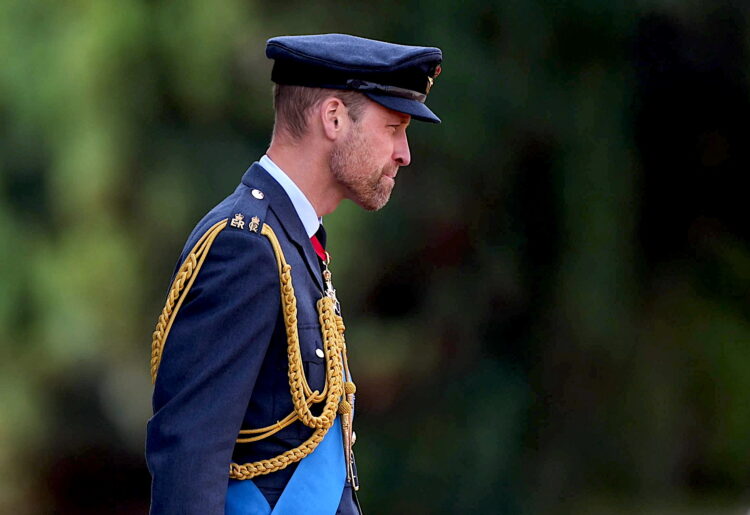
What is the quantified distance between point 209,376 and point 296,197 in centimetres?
34

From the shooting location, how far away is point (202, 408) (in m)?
1.50

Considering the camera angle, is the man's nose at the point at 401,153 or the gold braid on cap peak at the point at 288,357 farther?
the man's nose at the point at 401,153

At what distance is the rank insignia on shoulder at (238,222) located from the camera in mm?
1616

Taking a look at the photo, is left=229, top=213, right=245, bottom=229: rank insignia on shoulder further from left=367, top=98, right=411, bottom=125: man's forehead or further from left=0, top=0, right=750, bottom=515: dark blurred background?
left=0, top=0, right=750, bottom=515: dark blurred background

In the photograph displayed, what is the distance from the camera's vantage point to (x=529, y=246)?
174 inches

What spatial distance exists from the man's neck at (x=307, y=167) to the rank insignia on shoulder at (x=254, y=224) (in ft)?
0.40

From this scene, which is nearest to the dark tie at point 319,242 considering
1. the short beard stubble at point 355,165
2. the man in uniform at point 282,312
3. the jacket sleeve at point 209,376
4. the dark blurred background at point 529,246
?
the man in uniform at point 282,312

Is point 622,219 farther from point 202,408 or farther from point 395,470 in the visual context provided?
point 202,408

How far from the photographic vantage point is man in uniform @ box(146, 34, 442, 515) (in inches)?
59.5

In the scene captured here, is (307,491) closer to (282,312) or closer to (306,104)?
(282,312)

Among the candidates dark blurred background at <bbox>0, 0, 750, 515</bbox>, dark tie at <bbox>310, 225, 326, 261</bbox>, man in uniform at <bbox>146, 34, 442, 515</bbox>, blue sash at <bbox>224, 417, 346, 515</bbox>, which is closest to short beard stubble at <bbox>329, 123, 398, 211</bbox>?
man in uniform at <bbox>146, 34, 442, 515</bbox>

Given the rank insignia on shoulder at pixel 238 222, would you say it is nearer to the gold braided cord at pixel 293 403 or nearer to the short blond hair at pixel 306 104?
the gold braided cord at pixel 293 403

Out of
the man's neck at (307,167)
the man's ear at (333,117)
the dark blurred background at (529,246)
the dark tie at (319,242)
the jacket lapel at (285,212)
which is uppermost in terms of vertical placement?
the man's ear at (333,117)

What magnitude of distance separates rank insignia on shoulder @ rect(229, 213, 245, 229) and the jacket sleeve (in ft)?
0.09
